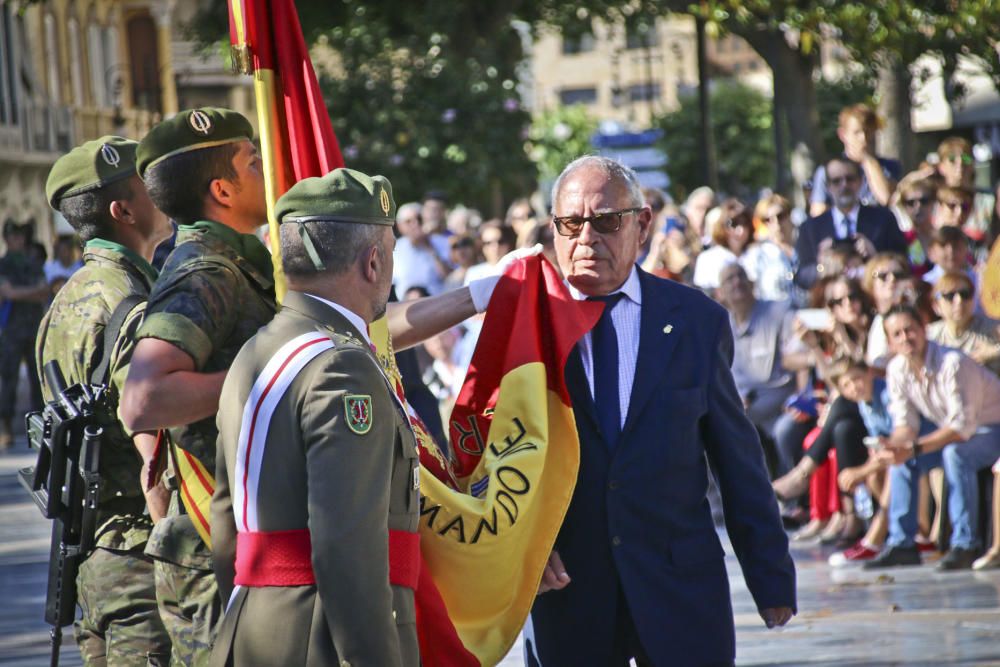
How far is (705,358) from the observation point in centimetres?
479

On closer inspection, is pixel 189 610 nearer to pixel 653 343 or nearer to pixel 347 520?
pixel 347 520

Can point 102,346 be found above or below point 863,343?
above

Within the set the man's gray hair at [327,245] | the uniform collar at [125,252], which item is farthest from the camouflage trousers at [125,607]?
the man's gray hair at [327,245]

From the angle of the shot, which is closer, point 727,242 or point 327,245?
point 327,245

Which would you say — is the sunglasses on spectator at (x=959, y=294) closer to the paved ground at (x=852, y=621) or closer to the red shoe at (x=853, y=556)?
the red shoe at (x=853, y=556)

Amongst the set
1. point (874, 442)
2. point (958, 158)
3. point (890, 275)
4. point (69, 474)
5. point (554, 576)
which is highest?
point (958, 158)

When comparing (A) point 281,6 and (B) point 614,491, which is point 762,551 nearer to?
(B) point 614,491

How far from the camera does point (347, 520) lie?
11.3 ft

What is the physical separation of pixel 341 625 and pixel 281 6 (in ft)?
6.80

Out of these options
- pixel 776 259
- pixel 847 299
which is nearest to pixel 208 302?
pixel 847 299

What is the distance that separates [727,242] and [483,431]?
9095 mm

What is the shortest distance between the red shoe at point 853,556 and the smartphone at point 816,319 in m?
1.71

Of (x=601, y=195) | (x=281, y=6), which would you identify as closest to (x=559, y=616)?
(x=601, y=195)

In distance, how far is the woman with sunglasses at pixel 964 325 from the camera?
10.1 metres
